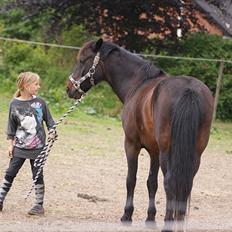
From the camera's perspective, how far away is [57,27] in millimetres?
22094

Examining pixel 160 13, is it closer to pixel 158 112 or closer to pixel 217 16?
pixel 217 16

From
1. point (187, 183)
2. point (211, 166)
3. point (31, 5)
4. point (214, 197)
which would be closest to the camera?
point (187, 183)

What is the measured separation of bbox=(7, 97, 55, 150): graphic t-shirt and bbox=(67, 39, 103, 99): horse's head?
73 centimetres

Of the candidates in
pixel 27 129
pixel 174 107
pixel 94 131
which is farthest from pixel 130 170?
pixel 94 131

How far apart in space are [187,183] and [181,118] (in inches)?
23.3

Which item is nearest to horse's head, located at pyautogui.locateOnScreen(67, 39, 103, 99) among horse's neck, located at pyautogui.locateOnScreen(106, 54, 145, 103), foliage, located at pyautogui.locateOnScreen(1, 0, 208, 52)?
horse's neck, located at pyautogui.locateOnScreen(106, 54, 145, 103)

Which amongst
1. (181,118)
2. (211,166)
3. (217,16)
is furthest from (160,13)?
(181,118)

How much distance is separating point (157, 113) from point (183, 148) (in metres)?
0.48

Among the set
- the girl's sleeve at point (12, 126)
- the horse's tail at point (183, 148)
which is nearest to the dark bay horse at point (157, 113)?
the horse's tail at point (183, 148)

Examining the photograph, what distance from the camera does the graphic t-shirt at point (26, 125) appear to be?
7535mm

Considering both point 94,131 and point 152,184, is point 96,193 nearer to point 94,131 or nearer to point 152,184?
point 152,184

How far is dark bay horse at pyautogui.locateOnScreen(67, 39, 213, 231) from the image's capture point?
6.48 metres

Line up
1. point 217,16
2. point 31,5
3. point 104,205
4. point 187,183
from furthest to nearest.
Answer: point 217,16 < point 31,5 < point 104,205 < point 187,183

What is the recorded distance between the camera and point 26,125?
7.54 m
